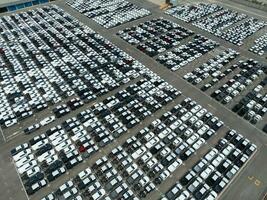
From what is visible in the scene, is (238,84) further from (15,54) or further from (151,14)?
(15,54)

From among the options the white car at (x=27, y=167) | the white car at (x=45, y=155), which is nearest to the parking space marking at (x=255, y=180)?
the white car at (x=45, y=155)

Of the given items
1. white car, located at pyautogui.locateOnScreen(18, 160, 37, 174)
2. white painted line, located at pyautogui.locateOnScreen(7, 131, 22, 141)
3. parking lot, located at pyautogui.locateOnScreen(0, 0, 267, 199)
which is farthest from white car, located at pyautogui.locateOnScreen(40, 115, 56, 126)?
white car, located at pyautogui.locateOnScreen(18, 160, 37, 174)

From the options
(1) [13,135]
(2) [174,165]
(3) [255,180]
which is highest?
(3) [255,180]

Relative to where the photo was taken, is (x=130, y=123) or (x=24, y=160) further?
(x=130, y=123)

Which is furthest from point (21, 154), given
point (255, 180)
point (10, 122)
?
point (255, 180)

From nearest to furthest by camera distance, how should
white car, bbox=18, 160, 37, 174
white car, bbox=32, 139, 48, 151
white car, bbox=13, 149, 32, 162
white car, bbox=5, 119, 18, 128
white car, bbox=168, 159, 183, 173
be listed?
white car, bbox=18, 160, 37, 174 → white car, bbox=168, 159, 183, 173 → white car, bbox=13, 149, 32, 162 → white car, bbox=32, 139, 48, 151 → white car, bbox=5, 119, 18, 128

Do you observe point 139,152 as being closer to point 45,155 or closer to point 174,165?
point 174,165

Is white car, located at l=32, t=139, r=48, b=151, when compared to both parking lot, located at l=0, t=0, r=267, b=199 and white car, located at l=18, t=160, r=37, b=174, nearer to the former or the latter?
parking lot, located at l=0, t=0, r=267, b=199

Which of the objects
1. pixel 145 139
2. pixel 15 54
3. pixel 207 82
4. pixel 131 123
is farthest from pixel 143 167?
pixel 15 54
